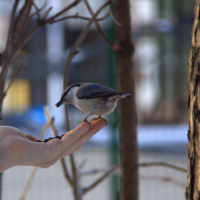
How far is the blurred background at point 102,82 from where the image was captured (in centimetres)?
234

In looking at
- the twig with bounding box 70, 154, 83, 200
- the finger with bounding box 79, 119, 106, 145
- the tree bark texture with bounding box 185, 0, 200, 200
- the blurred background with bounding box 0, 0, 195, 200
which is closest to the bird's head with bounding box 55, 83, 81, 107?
the finger with bounding box 79, 119, 106, 145

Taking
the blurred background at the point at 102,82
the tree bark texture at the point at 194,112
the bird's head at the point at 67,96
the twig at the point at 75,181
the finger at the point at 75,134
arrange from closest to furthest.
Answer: the tree bark texture at the point at 194,112 < the finger at the point at 75,134 < the bird's head at the point at 67,96 < the twig at the point at 75,181 < the blurred background at the point at 102,82

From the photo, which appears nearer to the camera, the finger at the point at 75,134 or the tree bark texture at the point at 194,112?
the tree bark texture at the point at 194,112

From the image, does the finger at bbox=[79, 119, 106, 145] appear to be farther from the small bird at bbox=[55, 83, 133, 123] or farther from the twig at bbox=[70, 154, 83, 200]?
the twig at bbox=[70, 154, 83, 200]

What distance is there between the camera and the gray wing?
716 mm

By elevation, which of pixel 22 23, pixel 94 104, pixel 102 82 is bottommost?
pixel 102 82

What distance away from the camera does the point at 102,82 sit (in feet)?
6.66

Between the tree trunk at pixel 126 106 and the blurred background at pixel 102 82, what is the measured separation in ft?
3.49

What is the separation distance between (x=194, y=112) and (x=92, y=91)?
0.93 feet

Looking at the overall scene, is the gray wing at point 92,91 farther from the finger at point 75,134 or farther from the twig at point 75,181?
the twig at point 75,181

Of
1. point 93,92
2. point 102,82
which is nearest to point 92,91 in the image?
point 93,92

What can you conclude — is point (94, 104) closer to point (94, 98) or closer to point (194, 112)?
point (94, 98)

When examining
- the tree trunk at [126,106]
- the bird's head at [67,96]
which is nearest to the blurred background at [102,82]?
the tree trunk at [126,106]

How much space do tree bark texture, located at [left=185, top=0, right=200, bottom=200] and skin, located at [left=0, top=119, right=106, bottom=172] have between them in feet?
0.83
